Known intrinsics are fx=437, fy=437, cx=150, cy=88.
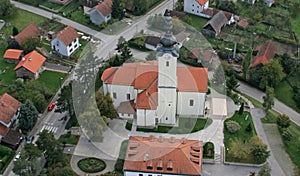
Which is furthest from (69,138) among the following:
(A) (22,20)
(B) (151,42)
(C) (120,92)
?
(A) (22,20)

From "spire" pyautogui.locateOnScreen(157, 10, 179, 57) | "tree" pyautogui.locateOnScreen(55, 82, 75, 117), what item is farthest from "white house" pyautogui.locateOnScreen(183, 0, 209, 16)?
"tree" pyautogui.locateOnScreen(55, 82, 75, 117)

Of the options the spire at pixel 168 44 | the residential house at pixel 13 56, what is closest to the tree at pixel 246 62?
the spire at pixel 168 44

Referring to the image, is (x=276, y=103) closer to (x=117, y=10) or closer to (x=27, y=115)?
(x=117, y=10)

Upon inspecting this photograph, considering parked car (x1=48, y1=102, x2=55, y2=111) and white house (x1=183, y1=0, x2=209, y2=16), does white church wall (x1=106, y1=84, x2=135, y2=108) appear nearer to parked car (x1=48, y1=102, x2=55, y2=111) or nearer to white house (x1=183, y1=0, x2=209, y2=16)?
parked car (x1=48, y1=102, x2=55, y2=111)

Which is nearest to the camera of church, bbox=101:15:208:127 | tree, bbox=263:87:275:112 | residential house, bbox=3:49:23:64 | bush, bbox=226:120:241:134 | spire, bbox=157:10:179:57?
spire, bbox=157:10:179:57

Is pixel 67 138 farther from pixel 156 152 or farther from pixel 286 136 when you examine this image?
pixel 286 136

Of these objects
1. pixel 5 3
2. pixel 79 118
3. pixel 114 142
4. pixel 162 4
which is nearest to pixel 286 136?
pixel 114 142
